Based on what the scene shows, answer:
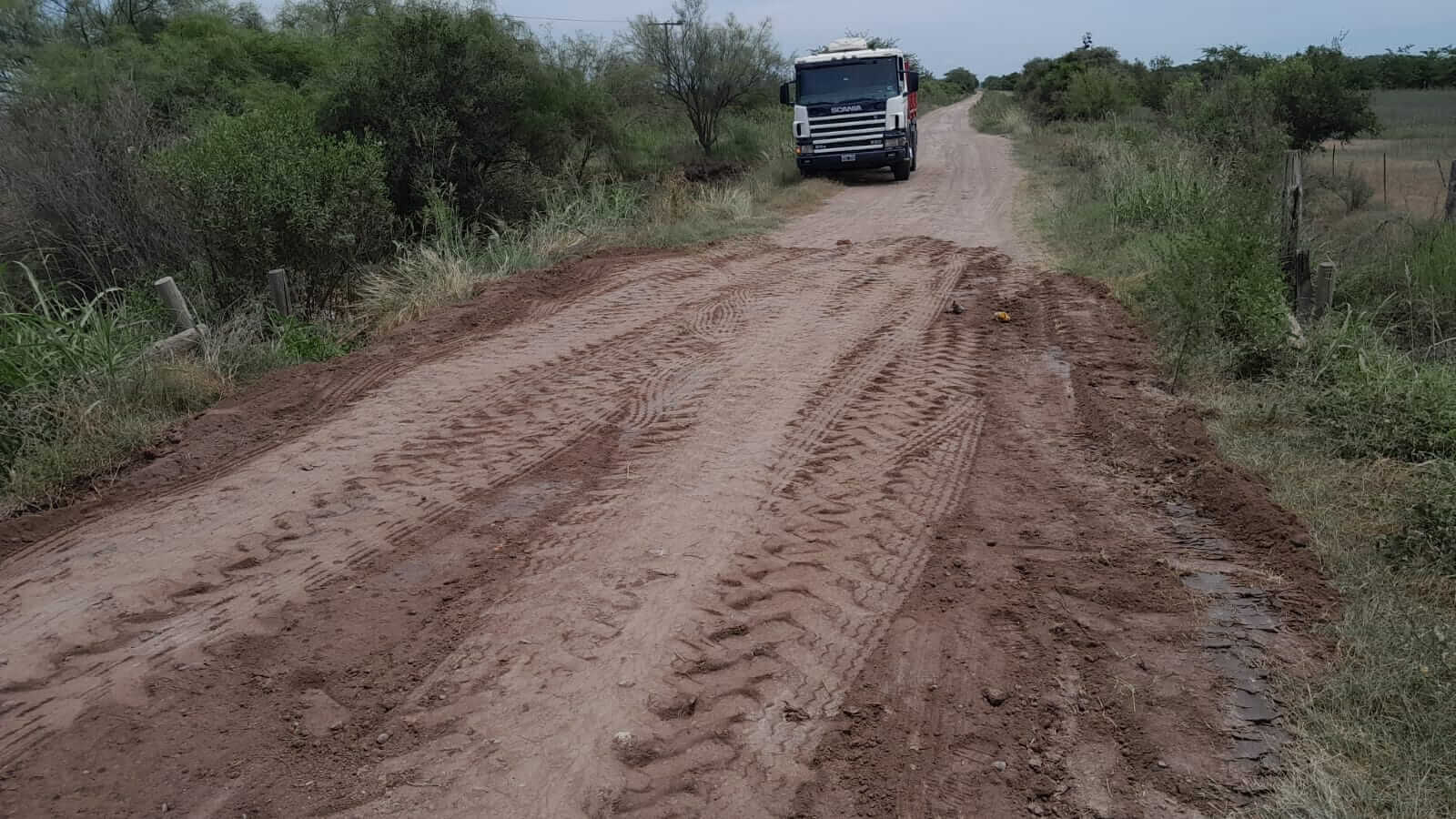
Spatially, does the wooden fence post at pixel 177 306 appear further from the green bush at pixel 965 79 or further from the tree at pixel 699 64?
the green bush at pixel 965 79

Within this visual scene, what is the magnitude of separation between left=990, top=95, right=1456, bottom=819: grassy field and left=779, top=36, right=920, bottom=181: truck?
763 cm

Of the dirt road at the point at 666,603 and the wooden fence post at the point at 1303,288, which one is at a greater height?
the wooden fence post at the point at 1303,288

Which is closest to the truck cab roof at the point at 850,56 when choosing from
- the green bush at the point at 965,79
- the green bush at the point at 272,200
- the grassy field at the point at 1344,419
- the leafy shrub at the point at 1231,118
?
the leafy shrub at the point at 1231,118

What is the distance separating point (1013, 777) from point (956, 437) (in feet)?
10.3

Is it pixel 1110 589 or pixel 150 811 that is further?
pixel 1110 589

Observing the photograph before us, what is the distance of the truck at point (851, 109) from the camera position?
20.1 m

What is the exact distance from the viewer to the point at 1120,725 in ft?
11.3

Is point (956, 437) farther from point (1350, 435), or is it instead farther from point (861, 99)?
point (861, 99)

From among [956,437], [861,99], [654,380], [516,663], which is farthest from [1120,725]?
[861,99]

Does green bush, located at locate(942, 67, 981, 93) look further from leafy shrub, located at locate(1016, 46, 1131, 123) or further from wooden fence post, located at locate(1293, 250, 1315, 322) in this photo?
wooden fence post, located at locate(1293, 250, 1315, 322)

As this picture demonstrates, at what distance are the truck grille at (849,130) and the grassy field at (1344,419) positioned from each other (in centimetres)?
765

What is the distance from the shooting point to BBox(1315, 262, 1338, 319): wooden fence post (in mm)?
7844

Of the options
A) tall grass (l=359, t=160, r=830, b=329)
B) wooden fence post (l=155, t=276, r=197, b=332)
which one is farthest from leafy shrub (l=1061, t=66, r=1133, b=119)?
wooden fence post (l=155, t=276, r=197, b=332)

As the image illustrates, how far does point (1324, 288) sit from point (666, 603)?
6570 mm
